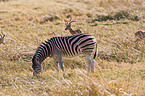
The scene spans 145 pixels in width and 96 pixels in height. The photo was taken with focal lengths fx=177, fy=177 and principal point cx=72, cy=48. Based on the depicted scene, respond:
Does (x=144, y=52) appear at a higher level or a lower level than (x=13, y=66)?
higher

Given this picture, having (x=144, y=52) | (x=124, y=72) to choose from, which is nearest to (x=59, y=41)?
(x=124, y=72)

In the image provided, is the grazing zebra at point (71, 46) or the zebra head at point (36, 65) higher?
the grazing zebra at point (71, 46)

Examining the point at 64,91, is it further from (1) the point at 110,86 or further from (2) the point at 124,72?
(2) the point at 124,72

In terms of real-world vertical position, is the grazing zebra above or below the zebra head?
above

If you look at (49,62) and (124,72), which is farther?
(49,62)

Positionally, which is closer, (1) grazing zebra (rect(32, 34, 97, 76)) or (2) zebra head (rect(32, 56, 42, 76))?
(2) zebra head (rect(32, 56, 42, 76))

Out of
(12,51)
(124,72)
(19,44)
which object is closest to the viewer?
(124,72)

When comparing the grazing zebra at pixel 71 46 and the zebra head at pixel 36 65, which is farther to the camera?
the grazing zebra at pixel 71 46

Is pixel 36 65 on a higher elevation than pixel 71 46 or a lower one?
lower

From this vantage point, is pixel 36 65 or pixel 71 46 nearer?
pixel 36 65

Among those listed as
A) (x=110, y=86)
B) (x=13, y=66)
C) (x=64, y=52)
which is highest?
(x=64, y=52)

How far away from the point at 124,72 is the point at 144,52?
1633mm

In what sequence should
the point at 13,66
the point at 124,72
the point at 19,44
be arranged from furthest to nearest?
1. the point at 19,44
2. the point at 13,66
3. the point at 124,72

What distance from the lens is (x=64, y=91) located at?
336cm
